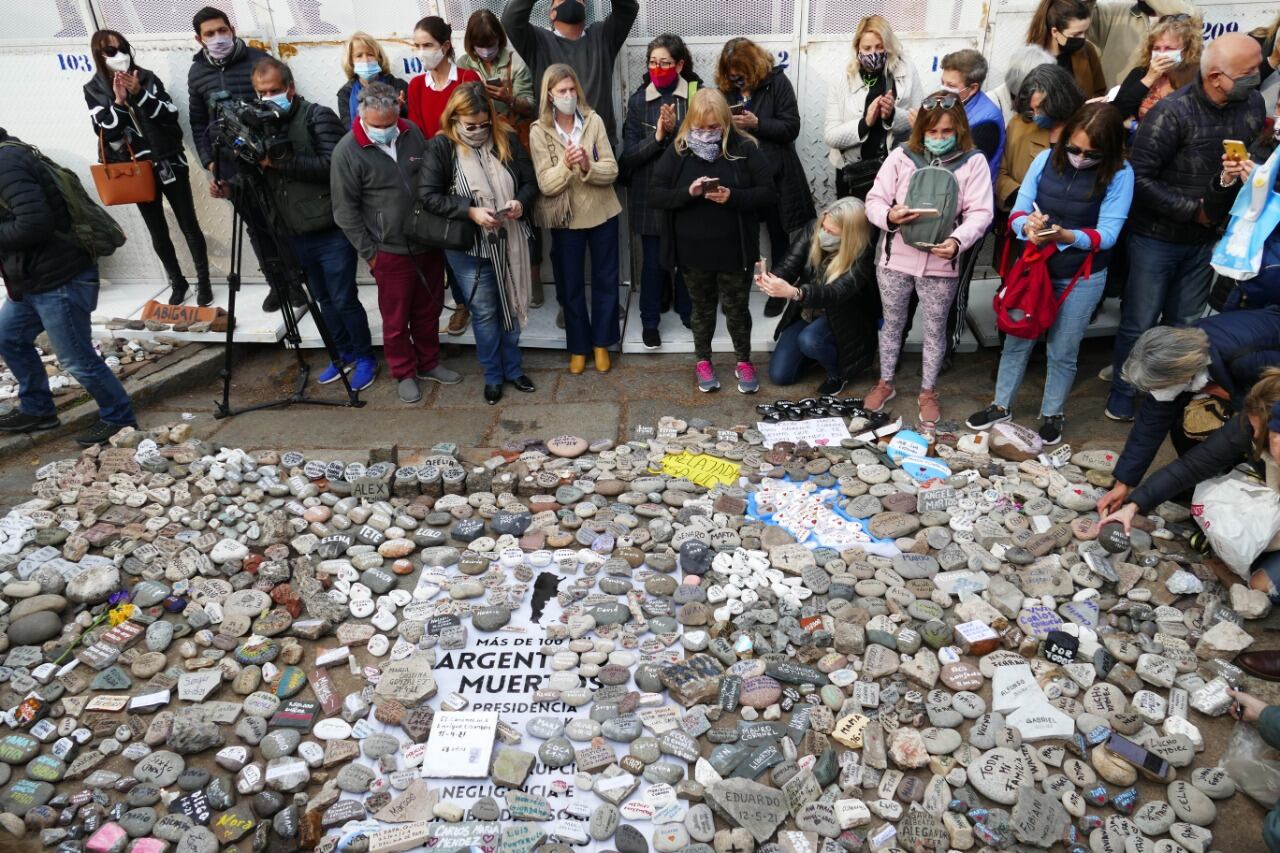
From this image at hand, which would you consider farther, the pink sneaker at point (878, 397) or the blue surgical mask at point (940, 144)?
the pink sneaker at point (878, 397)

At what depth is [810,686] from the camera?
10.3ft

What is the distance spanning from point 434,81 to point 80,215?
1917mm

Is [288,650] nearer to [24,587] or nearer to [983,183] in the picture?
[24,587]

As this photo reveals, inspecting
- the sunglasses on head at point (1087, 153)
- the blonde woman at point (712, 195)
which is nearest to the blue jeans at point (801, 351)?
the blonde woman at point (712, 195)

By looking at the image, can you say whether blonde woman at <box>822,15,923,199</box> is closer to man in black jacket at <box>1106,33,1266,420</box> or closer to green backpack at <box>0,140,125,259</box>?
man in black jacket at <box>1106,33,1266,420</box>

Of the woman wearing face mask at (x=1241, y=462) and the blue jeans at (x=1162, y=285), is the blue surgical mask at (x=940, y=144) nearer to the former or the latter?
the blue jeans at (x=1162, y=285)

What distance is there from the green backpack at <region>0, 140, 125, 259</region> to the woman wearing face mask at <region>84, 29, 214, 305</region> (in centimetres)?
96

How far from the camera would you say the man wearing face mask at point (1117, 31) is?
5027 mm

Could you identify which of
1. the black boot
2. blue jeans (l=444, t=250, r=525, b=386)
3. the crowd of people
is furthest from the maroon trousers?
the black boot

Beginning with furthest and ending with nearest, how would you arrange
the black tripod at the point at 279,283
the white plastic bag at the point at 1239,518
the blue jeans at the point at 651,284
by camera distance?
1. the blue jeans at the point at 651,284
2. the black tripod at the point at 279,283
3. the white plastic bag at the point at 1239,518

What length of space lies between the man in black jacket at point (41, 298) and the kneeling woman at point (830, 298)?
10.9ft

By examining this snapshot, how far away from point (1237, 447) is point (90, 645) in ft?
14.4

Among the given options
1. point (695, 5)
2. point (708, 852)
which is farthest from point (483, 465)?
point (695, 5)

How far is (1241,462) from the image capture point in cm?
360
